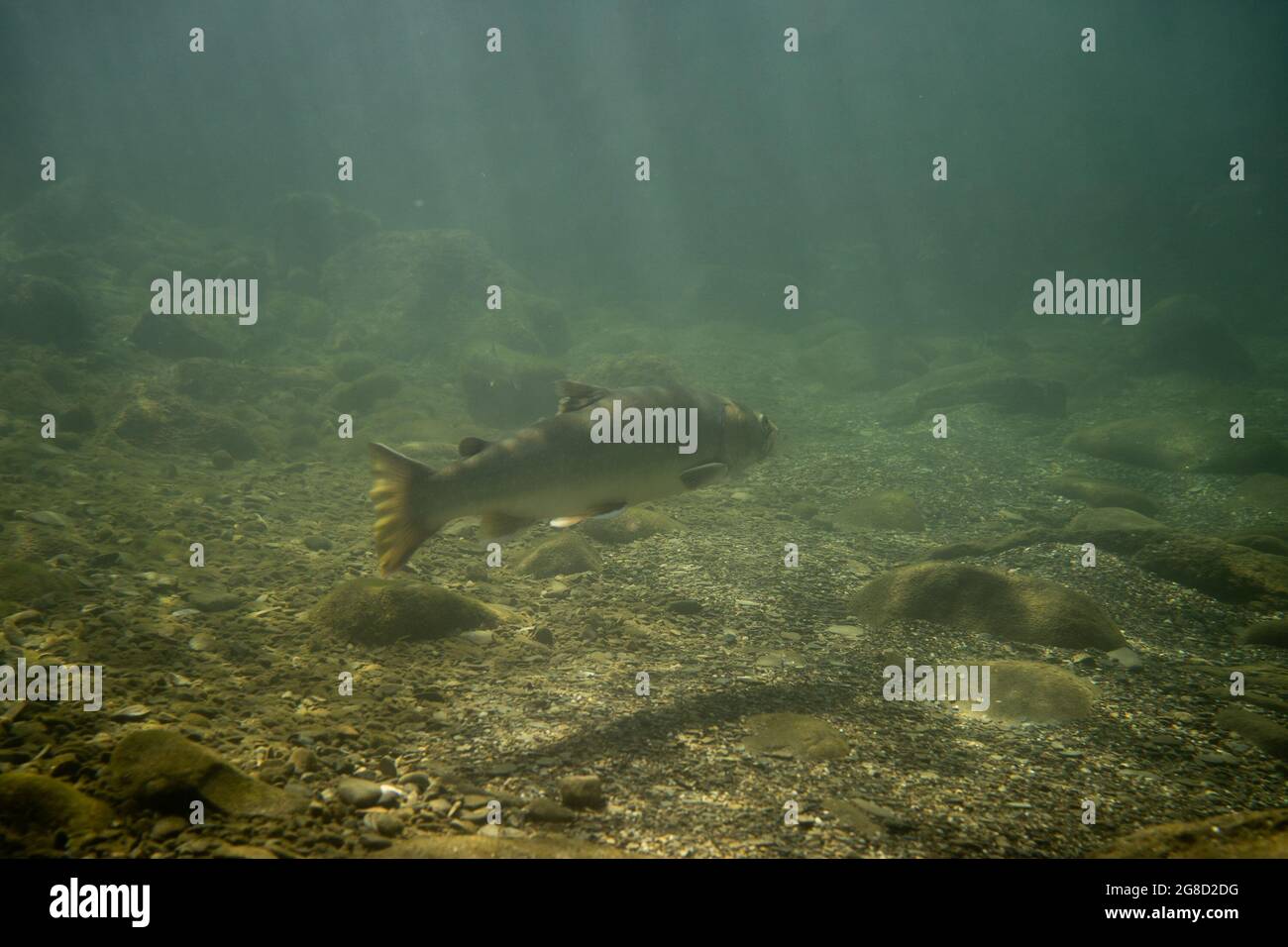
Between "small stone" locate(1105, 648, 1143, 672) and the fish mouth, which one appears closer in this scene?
the fish mouth

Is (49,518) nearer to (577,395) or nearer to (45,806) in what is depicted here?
(45,806)

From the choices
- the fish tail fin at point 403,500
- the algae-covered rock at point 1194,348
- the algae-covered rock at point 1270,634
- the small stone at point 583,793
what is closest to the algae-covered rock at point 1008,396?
the algae-covered rock at point 1194,348

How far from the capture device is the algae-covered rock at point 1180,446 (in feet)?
41.3

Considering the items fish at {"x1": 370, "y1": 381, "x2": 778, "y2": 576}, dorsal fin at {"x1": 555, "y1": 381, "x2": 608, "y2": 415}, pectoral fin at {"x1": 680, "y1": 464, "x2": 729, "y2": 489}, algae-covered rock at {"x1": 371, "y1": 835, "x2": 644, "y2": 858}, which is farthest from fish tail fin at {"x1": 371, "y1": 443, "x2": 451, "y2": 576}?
algae-covered rock at {"x1": 371, "y1": 835, "x2": 644, "y2": 858}

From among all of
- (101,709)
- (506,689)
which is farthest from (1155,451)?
(101,709)

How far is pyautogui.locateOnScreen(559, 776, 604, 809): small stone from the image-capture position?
291 centimetres

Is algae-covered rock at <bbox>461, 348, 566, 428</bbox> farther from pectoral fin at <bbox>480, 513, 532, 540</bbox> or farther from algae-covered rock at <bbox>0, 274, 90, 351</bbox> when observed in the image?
pectoral fin at <bbox>480, 513, 532, 540</bbox>

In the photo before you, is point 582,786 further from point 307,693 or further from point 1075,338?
point 1075,338

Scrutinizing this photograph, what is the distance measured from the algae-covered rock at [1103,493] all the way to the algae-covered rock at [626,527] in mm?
7626

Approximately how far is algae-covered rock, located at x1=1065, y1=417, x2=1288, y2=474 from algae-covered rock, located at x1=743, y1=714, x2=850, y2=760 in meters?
13.6

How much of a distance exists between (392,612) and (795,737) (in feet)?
10.2

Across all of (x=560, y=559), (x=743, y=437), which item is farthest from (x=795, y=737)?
(x=560, y=559)

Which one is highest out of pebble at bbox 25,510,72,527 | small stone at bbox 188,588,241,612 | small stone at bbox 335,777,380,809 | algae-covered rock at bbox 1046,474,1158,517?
algae-covered rock at bbox 1046,474,1158,517
